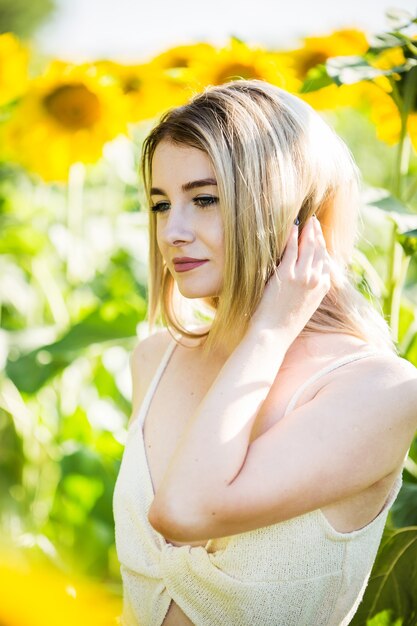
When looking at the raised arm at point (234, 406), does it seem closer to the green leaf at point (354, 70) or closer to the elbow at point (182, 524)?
the elbow at point (182, 524)

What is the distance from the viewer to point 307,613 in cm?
121

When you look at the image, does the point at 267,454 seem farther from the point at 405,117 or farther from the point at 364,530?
the point at 405,117

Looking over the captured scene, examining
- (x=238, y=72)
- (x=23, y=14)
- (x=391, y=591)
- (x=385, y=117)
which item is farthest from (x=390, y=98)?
(x=23, y=14)

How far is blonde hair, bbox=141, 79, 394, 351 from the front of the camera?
1.20 metres

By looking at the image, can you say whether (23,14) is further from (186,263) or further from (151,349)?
(186,263)

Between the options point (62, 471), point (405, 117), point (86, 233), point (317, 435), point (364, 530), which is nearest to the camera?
point (317, 435)

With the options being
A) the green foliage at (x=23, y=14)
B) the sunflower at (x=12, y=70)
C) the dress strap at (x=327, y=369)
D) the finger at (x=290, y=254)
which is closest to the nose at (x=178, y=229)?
the finger at (x=290, y=254)

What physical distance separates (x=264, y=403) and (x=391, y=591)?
20.0 inches

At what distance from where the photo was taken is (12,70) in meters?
2.13

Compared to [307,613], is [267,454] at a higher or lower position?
higher

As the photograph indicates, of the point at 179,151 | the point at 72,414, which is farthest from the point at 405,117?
the point at 72,414

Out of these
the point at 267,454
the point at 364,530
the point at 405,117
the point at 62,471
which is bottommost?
the point at 62,471

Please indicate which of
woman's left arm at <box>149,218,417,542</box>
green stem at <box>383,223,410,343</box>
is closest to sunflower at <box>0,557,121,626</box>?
woman's left arm at <box>149,218,417,542</box>

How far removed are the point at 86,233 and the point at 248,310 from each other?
4.57ft
